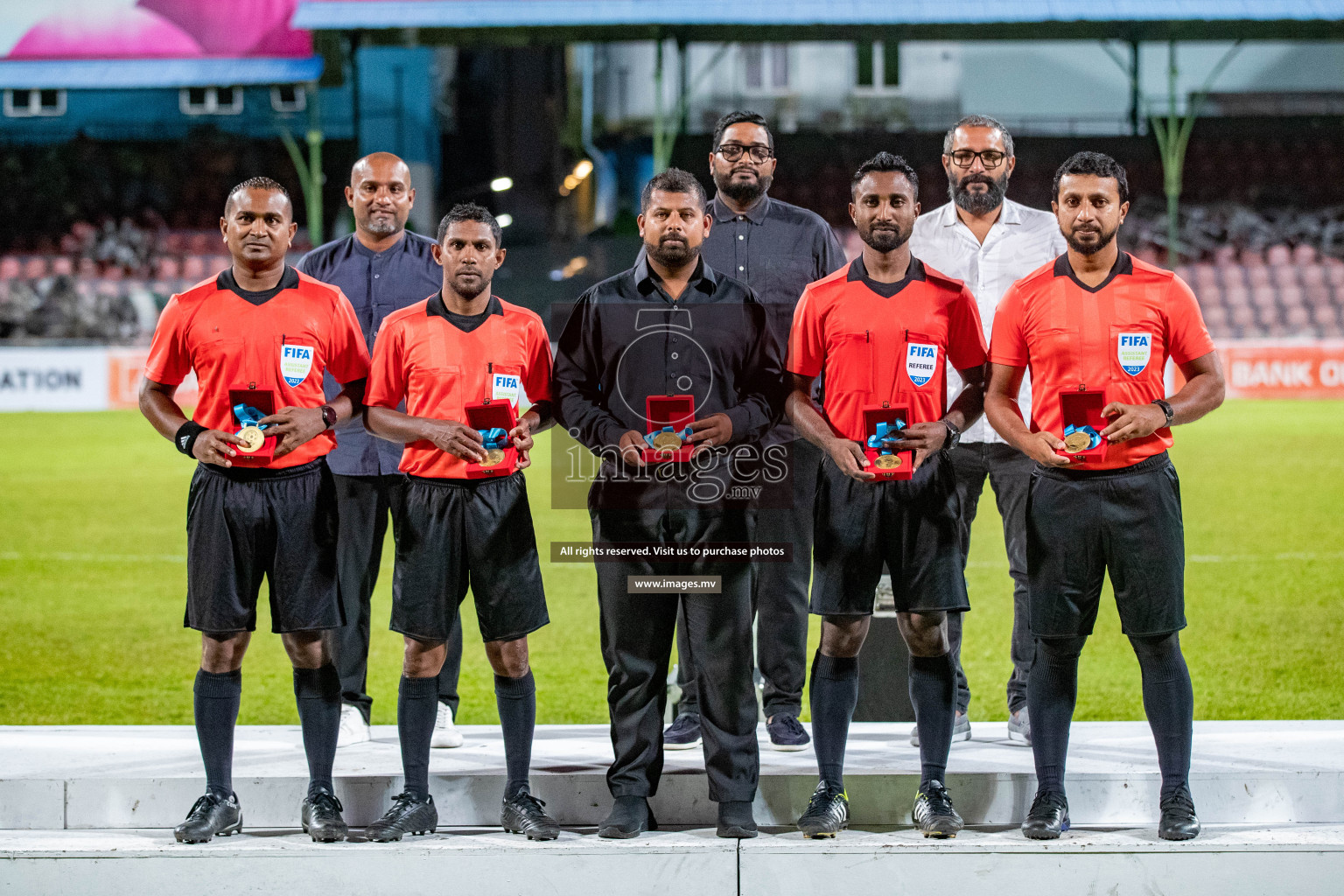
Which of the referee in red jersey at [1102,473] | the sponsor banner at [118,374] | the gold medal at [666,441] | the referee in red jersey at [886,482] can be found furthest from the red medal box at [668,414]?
the sponsor banner at [118,374]

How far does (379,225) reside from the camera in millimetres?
4742

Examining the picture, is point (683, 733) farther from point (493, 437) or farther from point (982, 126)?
point (982, 126)

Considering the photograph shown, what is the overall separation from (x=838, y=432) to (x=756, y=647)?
3.72 feet

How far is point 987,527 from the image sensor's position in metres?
12.9

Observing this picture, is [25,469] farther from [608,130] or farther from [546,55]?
[546,55]

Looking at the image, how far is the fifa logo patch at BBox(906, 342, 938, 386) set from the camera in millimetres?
3904

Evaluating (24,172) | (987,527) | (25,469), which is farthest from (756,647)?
(24,172)

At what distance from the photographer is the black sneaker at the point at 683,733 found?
4566mm

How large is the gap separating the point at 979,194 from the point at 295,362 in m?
2.33

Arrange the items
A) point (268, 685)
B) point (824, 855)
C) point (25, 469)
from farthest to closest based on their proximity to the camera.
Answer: point (25, 469), point (268, 685), point (824, 855)

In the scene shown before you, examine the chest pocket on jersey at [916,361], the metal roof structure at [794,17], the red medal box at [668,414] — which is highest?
the metal roof structure at [794,17]

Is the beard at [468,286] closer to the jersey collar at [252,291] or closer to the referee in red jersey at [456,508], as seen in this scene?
the referee in red jersey at [456,508]

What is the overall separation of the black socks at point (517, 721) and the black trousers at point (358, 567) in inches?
26.8

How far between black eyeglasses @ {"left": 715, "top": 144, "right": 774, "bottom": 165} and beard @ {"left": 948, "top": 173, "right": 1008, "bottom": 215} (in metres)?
0.64
